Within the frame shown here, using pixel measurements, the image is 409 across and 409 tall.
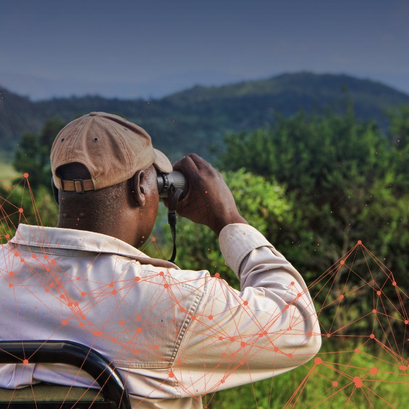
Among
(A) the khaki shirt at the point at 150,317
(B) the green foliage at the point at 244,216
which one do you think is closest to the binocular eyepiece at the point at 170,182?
(A) the khaki shirt at the point at 150,317

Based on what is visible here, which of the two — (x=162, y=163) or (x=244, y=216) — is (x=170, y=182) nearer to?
(x=162, y=163)

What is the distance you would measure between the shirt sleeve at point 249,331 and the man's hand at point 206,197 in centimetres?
18

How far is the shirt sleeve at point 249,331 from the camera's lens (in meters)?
1.25

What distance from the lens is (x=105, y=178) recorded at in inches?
51.4

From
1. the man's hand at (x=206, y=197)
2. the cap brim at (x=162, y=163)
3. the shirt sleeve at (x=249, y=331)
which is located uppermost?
the cap brim at (x=162, y=163)

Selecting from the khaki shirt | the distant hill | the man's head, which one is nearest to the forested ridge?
the distant hill

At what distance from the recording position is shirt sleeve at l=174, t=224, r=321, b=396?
49.1 inches

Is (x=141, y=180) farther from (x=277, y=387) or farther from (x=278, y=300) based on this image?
(x=277, y=387)

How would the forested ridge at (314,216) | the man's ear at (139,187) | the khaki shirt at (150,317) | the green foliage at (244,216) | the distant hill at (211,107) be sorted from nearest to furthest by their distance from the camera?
the khaki shirt at (150,317) < the man's ear at (139,187) < the distant hill at (211,107) < the forested ridge at (314,216) < the green foliage at (244,216)

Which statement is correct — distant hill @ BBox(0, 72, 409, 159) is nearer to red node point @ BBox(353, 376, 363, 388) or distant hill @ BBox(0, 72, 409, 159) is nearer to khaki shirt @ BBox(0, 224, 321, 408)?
khaki shirt @ BBox(0, 224, 321, 408)

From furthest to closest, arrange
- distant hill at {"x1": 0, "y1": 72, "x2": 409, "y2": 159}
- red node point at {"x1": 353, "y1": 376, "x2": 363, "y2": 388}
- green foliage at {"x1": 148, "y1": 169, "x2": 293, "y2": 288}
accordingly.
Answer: green foliage at {"x1": 148, "y1": 169, "x2": 293, "y2": 288} < red node point at {"x1": 353, "y1": 376, "x2": 363, "y2": 388} < distant hill at {"x1": 0, "y1": 72, "x2": 409, "y2": 159}

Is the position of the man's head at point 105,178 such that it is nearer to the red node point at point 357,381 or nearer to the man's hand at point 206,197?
the man's hand at point 206,197
